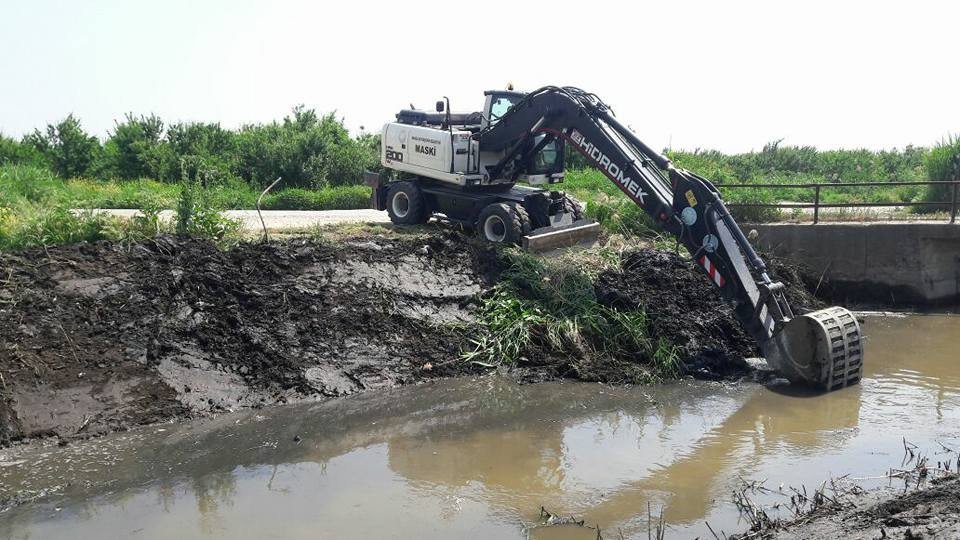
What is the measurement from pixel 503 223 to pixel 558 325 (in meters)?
2.41

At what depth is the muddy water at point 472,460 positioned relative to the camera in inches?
289

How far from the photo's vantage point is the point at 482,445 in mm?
9133

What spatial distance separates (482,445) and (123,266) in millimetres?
5200

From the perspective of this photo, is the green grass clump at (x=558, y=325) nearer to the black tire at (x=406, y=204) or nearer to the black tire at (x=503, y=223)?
the black tire at (x=503, y=223)

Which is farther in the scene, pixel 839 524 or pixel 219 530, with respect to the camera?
pixel 219 530

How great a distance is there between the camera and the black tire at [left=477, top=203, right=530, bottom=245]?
524 inches

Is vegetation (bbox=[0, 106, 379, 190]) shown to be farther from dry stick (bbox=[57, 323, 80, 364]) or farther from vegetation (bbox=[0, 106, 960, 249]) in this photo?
dry stick (bbox=[57, 323, 80, 364])

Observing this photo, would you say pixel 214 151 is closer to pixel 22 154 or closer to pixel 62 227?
pixel 22 154

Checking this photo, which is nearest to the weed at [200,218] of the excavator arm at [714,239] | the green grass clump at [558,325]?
the green grass clump at [558,325]

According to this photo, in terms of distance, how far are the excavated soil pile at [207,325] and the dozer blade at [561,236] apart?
68 cm

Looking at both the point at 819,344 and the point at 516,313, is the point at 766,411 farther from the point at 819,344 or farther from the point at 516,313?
the point at 516,313

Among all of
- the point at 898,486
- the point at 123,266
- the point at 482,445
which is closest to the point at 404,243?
the point at 123,266

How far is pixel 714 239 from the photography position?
36.4 feet

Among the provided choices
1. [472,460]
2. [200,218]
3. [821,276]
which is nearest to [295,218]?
[200,218]
